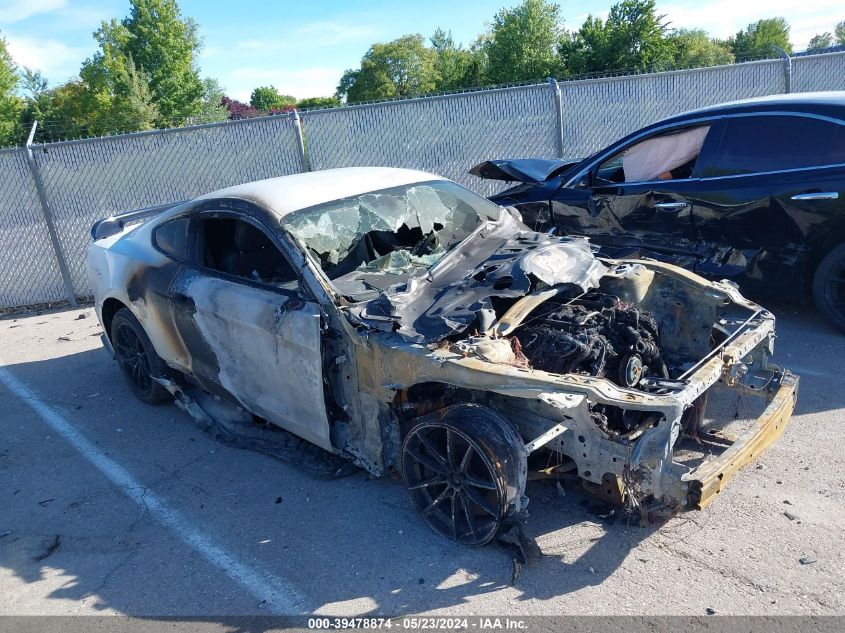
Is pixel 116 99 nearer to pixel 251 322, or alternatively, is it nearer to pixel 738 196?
pixel 251 322

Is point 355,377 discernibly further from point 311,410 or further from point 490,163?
point 490,163

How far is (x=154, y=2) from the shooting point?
143ft

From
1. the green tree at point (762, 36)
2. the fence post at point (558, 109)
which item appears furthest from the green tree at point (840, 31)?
the fence post at point (558, 109)

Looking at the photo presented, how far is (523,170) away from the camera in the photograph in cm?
679

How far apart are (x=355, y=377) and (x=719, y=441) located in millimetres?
2163

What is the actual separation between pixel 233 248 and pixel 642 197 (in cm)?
358

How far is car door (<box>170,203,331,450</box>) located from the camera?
3.69 m

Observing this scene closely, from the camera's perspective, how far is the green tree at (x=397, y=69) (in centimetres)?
6500

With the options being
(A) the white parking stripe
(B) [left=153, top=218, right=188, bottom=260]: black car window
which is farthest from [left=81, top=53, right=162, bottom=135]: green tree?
(B) [left=153, top=218, right=188, bottom=260]: black car window

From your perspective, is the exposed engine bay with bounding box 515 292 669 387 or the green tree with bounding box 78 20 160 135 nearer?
the exposed engine bay with bounding box 515 292 669 387

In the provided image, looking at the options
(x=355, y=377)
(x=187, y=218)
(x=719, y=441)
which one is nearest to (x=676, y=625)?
(x=719, y=441)

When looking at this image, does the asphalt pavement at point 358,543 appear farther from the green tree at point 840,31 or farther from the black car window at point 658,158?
the green tree at point 840,31

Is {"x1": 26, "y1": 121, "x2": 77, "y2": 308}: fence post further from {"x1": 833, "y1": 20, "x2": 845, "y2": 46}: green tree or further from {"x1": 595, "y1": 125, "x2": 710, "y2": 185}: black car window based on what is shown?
{"x1": 833, "y1": 20, "x2": 845, "y2": 46}: green tree

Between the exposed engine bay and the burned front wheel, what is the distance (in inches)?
18.7
